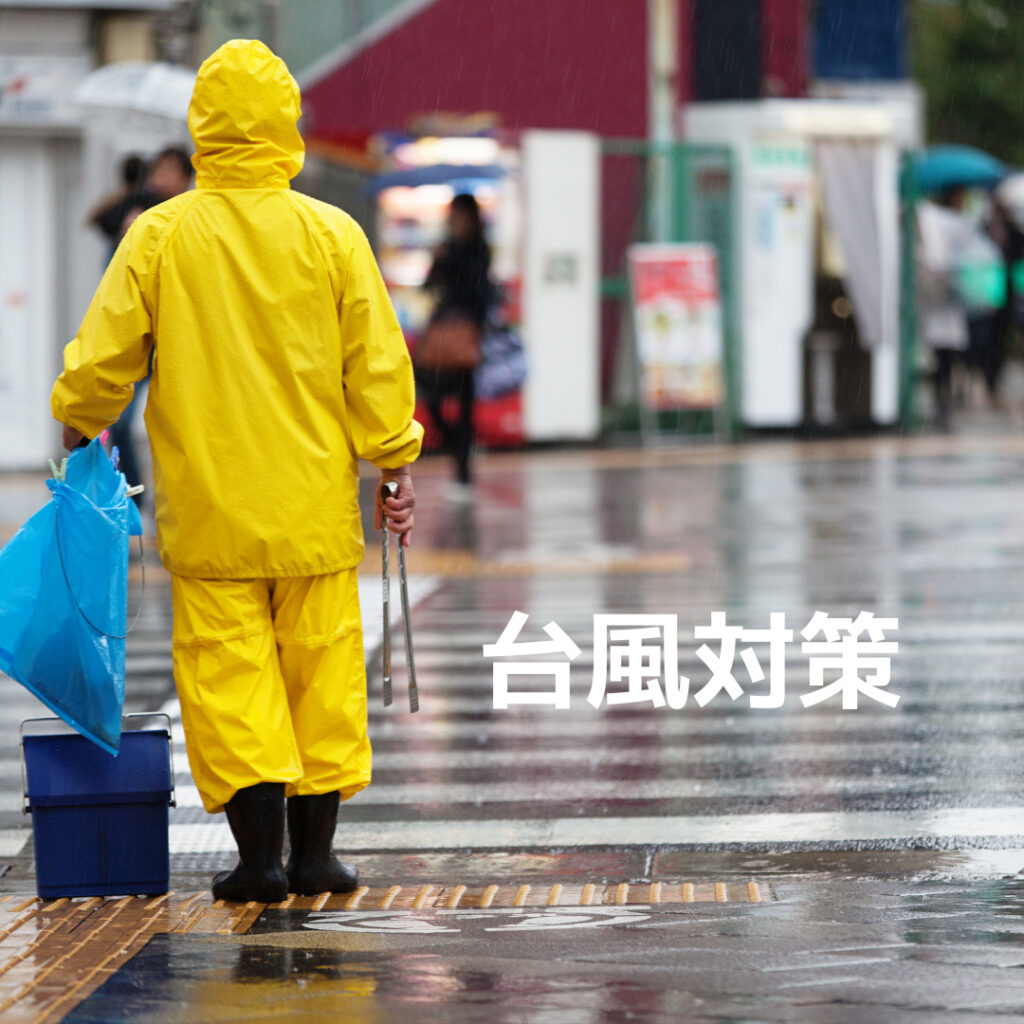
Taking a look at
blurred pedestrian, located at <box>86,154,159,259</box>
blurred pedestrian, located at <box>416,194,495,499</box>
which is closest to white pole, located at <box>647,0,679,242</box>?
blurred pedestrian, located at <box>416,194,495,499</box>

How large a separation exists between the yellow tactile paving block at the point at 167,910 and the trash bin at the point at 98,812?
0.05m

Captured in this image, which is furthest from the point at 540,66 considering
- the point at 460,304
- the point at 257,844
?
the point at 257,844

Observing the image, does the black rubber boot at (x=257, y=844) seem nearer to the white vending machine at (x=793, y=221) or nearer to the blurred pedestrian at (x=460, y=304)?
the blurred pedestrian at (x=460, y=304)

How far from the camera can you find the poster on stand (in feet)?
65.9

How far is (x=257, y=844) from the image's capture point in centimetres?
498

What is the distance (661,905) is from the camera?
4891 mm

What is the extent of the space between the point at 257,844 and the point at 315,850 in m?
0.20

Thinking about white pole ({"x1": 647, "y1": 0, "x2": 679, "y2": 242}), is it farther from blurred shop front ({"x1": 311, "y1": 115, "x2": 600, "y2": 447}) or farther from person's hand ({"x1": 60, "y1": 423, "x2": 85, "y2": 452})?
person's hand ({"x1": 60, "y1": 423, "x2": 85, "y2": 452})

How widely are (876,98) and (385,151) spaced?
1123cm

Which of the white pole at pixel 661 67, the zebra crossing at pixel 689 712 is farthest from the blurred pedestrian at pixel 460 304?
the white pole at pixel 661 67

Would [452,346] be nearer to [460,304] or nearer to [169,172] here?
[460,304]

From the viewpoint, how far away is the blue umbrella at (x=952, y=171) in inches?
1052

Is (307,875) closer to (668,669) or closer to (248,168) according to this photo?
(248,168)

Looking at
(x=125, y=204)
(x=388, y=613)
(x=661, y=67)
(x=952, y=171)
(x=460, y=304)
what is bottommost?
(x=388, y=613)
